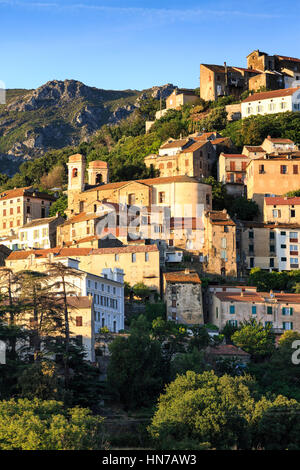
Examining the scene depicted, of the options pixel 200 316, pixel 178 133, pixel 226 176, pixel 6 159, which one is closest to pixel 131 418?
pixel 200 316

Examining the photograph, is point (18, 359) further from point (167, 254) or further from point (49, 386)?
point (167, 254)

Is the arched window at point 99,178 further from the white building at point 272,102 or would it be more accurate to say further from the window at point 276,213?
the white building at point 272,102

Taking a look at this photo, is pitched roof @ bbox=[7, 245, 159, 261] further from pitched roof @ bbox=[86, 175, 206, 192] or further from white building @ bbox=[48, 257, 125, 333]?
pitched roof @ bbox=[86, 175, 206, 192]

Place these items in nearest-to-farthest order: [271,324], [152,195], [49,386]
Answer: [49,386], [271,324], [152,195]

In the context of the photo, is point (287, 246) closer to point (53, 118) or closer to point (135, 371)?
point (135, 371)

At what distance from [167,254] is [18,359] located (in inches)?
1074

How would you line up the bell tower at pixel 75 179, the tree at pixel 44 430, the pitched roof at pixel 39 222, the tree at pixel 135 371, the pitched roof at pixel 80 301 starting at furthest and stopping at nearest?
the bell tower at pixel 75 179 → the pitched roof at pixel 39 222 → the pitched roof at pixel 80 301 → the tree at pixel 135 371 → the tree at pixel 44 430

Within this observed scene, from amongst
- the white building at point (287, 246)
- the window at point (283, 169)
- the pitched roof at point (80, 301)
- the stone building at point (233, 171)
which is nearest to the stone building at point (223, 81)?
the stone building at point (233, 171)

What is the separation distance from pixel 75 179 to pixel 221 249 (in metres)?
21.6

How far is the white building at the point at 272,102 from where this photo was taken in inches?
4166

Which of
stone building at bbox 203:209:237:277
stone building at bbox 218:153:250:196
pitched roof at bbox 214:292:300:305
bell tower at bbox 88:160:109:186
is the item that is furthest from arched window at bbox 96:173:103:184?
pitched roof at bbox 214:292:300:305

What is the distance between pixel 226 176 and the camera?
9119cm

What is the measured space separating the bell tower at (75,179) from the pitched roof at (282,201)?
740 inches

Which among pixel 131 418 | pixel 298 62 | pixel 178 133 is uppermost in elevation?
pixel 298 62
